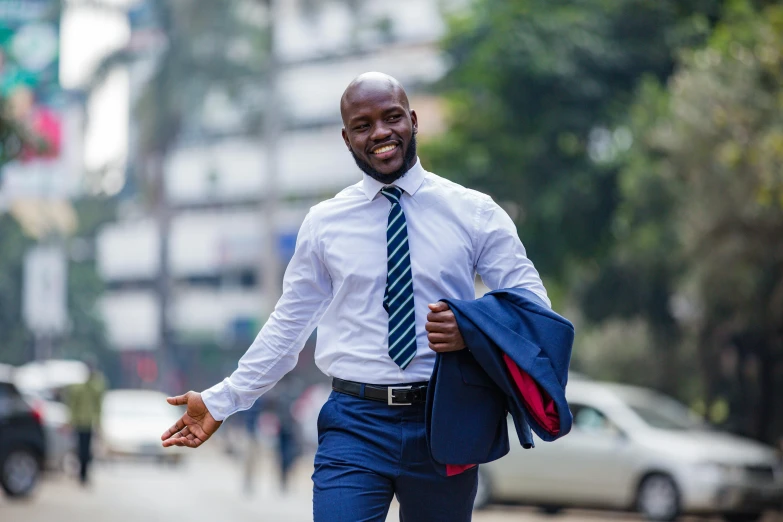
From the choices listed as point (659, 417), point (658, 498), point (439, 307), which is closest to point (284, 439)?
point (659, 417)

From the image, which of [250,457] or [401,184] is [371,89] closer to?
[401,184]

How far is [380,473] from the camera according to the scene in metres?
4.52

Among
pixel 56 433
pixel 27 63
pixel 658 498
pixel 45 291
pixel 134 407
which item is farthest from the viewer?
pixel 45 291

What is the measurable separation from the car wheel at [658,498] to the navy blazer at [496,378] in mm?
12254

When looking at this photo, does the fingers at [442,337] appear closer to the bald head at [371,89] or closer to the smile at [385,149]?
the smile at [385,149]

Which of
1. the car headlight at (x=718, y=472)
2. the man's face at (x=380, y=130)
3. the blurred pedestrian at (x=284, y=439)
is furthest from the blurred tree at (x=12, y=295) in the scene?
the man's face at (x=380, y=130)

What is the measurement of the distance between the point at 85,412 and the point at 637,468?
801cm

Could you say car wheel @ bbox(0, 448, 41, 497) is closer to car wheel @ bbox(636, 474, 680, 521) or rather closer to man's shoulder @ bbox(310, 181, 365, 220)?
car wheel @ bbox(636, 474, 680, 521)

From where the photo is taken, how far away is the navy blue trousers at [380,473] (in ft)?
14.7

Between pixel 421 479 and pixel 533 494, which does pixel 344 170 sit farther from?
pixel 421 479

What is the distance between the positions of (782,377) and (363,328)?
17694mm

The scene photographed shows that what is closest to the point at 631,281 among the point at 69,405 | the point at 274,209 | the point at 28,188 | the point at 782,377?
the point at 782,377

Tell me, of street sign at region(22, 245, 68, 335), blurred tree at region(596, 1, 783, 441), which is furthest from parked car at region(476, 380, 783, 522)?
street sign at region(22, 245, 68, 335)

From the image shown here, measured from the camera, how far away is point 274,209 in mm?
37812
